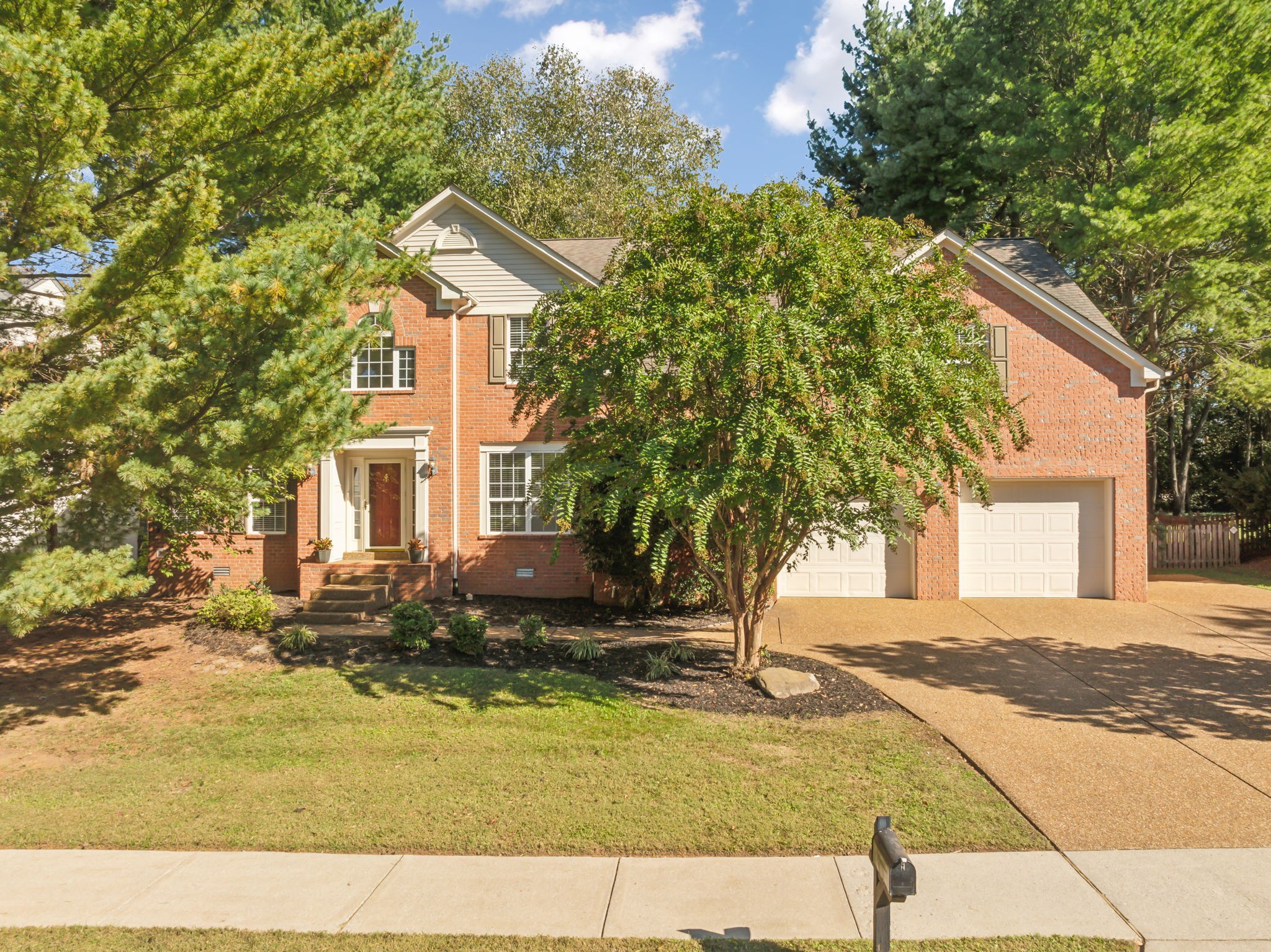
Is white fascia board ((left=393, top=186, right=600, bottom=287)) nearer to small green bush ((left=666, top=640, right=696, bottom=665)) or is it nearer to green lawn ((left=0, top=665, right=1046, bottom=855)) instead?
small green bush ((left=666, top=640, right=696, bottom=665))

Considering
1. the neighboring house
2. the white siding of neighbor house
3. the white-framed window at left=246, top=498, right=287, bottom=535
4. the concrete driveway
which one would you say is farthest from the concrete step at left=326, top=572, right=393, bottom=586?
the concrete driveway

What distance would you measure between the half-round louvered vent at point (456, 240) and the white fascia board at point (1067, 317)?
347 inches

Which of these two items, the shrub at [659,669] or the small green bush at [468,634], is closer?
the shrub at [659,669]

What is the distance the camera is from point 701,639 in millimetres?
12039

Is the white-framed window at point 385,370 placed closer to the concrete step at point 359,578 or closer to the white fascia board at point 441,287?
the white fascia board at point 441,287

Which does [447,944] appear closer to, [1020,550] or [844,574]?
[844,574]

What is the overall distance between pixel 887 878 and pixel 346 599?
1243cm

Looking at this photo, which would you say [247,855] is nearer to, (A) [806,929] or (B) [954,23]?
(A) [806,929]

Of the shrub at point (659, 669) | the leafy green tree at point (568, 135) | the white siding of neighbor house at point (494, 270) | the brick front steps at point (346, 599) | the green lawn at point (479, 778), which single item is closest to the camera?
the green lawn at point (479, 778)

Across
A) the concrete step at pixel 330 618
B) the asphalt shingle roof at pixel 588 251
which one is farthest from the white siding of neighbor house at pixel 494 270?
the concrete step at pixel 330 618

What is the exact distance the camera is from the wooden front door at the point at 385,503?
Answer: 53.8ft

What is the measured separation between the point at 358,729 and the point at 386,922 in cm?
391

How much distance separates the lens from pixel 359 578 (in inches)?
589

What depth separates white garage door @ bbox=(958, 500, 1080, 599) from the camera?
51.5 ft
